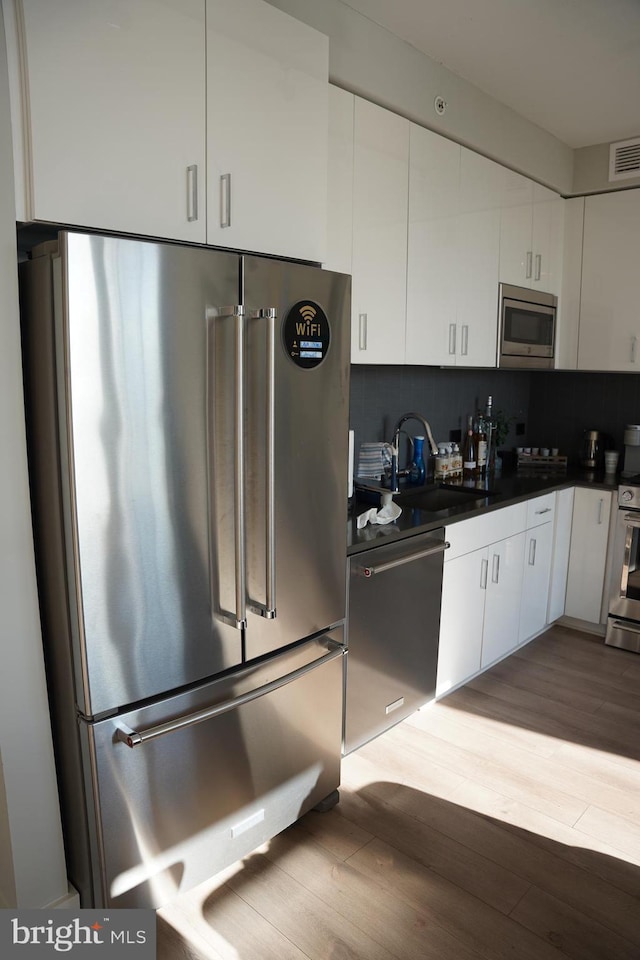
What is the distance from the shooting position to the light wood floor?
72.5 inches

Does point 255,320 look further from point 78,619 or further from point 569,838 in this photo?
point 569,838

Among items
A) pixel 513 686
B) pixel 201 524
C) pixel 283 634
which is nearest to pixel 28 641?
pixel 201 524

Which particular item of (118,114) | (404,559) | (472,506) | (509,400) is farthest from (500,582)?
(118,114)

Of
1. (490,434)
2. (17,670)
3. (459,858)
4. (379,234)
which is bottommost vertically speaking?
(459,858)

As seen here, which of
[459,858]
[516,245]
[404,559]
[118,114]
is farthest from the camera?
[516,245]

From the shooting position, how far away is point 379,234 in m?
2.69

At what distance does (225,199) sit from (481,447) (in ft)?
7.82

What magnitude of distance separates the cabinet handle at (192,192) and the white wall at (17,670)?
1.51 ft

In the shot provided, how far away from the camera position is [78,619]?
1.61 m

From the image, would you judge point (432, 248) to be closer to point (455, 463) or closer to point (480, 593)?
point (455, 463)

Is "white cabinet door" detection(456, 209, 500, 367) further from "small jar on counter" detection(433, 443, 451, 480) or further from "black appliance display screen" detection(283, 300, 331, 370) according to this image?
"black appliance display screen" detection(283, 300, 331, 370)

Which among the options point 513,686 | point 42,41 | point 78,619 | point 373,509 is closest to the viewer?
point 42,41

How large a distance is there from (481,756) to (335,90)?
253 centimetres

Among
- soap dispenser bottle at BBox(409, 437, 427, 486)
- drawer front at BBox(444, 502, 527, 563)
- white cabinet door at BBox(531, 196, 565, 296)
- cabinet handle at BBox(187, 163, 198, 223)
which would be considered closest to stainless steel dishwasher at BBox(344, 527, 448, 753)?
drawer front at BBox(444, 502, 527, 563)
